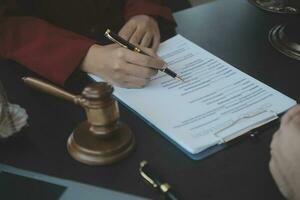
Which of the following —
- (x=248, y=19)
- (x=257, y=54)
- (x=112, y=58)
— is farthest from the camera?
(x=248, y=19)

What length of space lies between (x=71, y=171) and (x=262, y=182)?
1.00ft

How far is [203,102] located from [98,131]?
23cm

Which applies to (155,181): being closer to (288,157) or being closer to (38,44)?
(288,157)

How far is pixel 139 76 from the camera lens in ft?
2.97

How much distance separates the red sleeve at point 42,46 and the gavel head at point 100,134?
0.79ft

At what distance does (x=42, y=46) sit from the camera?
996mm

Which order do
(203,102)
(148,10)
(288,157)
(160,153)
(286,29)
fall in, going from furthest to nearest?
(148,10) < (286,29) < (203,102) < (160,153) < (288,157)

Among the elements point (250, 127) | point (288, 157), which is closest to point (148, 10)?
point (250, 127)

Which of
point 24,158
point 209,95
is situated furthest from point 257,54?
point 24,158

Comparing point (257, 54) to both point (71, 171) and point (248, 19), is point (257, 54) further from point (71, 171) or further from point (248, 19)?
point (71, 171)

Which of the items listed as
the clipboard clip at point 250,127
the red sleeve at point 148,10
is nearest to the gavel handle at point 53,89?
the clipboard clip at point 250,127

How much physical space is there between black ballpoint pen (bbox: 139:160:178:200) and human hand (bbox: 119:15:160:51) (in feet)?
1.37

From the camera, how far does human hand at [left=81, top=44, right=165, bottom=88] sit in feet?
2.97

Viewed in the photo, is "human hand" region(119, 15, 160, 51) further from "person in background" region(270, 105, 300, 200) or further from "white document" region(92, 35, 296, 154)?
"person in background" region(270, 105, 300, 200)
